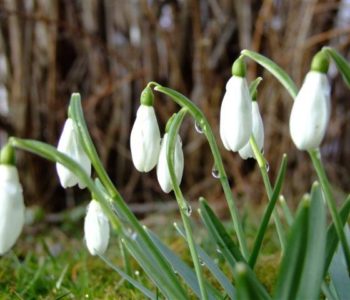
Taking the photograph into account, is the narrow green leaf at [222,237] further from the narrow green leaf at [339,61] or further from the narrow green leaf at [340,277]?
the narrow green leaf at [339,61]

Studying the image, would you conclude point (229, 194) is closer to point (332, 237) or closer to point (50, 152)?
point (332, 237)

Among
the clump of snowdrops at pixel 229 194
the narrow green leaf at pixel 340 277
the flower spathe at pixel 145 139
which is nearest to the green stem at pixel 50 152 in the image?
the clump of snowdrops at pixel 229 194

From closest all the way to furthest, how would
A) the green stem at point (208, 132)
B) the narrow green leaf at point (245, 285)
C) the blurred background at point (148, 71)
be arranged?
the narrow green leaf at point (245, 285) < the green stem at point (208, 132) < the blurred background at point (148, 71)

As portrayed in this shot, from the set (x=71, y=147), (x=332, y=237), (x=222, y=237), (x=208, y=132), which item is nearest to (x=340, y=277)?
(x=332, y=237)

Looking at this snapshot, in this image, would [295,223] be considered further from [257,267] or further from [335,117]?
[335,117]

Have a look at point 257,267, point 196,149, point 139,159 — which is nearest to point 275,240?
point 257,267

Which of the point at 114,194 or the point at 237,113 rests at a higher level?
the point at 237,113

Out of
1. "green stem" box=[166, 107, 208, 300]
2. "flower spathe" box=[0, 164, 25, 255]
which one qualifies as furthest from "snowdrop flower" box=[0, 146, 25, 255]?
"green stem" box=[166, 107, 208, 300]

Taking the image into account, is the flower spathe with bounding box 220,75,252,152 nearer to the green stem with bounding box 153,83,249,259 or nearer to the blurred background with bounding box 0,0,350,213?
the green stem with bounding box 153,83,249,259
